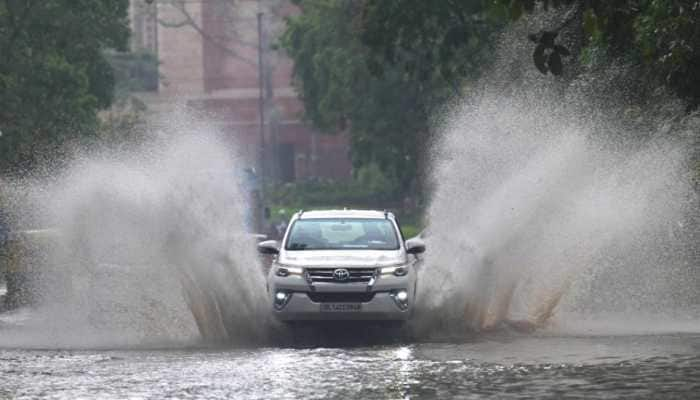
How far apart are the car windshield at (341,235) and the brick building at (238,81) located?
75.3 metres

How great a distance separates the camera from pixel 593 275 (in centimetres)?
2828

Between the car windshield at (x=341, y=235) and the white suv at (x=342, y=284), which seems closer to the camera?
the white suv at (x=342, y=284)

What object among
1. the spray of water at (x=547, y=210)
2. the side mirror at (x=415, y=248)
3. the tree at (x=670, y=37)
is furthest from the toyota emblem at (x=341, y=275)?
the tree at (x=670, y=37)

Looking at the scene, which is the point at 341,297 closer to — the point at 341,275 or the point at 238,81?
the point at 341,275

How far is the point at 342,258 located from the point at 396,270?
2.08ft

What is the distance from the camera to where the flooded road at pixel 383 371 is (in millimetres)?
14734

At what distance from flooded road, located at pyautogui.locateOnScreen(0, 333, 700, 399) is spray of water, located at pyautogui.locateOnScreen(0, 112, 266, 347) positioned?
Answer: 6.77 feet

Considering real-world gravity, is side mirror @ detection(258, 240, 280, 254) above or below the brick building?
below

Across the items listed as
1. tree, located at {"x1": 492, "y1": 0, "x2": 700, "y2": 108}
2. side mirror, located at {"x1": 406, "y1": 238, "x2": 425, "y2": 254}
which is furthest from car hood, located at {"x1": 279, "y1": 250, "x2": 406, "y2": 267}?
tree, located at {"x1": 492, "y1": 0, "x2": 700, "y2": 108}

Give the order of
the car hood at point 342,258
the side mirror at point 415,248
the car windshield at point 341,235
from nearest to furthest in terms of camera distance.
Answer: the car hood at point 342,258 < the side mirror at point 415,248 < the car windshield at point 341,235

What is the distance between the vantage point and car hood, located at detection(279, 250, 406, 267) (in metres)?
20.3

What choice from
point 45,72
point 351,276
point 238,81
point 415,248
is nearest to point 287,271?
point 351,276

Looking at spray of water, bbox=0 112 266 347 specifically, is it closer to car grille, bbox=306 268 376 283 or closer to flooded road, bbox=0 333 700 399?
car grille, bbox=306 268 376 283

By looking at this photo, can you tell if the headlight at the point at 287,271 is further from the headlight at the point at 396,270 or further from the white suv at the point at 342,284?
the headlight at the point at 396,270
